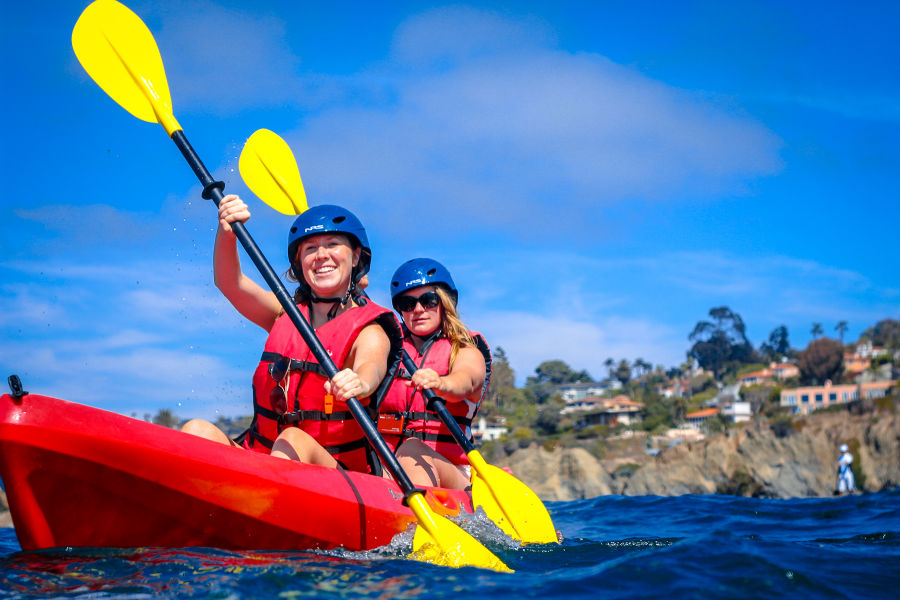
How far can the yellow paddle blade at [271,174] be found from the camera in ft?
19.7

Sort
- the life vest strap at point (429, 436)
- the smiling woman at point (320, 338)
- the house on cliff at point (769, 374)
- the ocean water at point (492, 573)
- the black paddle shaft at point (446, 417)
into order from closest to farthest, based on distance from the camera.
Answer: the ocean water at point (492, 573) < the smiling woman at point (320, 338) < the black paddle shaft at point (446, 417) < the life vest strap at point (429, 436) < the house on cliff at point (769, 374)

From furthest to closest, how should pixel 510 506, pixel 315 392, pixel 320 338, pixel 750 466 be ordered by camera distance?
pixel 750 466 < pixel 510 506 < pixel 320 338 < pixel 315 392

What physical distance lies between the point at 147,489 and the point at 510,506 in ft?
7.50

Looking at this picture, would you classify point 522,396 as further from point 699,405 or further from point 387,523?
point 387,523

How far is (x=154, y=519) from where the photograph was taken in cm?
340

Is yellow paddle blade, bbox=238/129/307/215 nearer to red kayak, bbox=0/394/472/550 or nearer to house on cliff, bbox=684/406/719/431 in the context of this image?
red kayak, bbox=0/394/472/550

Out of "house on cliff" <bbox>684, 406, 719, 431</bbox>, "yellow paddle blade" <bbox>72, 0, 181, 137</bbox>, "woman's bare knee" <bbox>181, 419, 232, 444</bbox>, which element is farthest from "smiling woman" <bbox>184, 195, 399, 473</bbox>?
"house on cliff" <bbox>684, 406, 719, 431</bbox>

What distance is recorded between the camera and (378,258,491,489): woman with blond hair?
5336 mm

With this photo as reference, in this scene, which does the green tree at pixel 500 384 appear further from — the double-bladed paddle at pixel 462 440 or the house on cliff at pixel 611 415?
the double-bladed paddle at pixel 462 440

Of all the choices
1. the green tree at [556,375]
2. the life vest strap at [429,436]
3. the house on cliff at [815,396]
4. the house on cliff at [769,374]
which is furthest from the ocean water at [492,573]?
the green tree at [556,375]

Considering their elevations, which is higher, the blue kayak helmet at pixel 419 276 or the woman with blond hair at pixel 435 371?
the blue kayak helmet at pixel 419 276

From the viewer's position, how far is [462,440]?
17.2ft

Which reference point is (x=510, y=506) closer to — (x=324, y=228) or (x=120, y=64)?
(x=324, y=228)

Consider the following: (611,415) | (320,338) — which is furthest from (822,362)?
(320,338)
